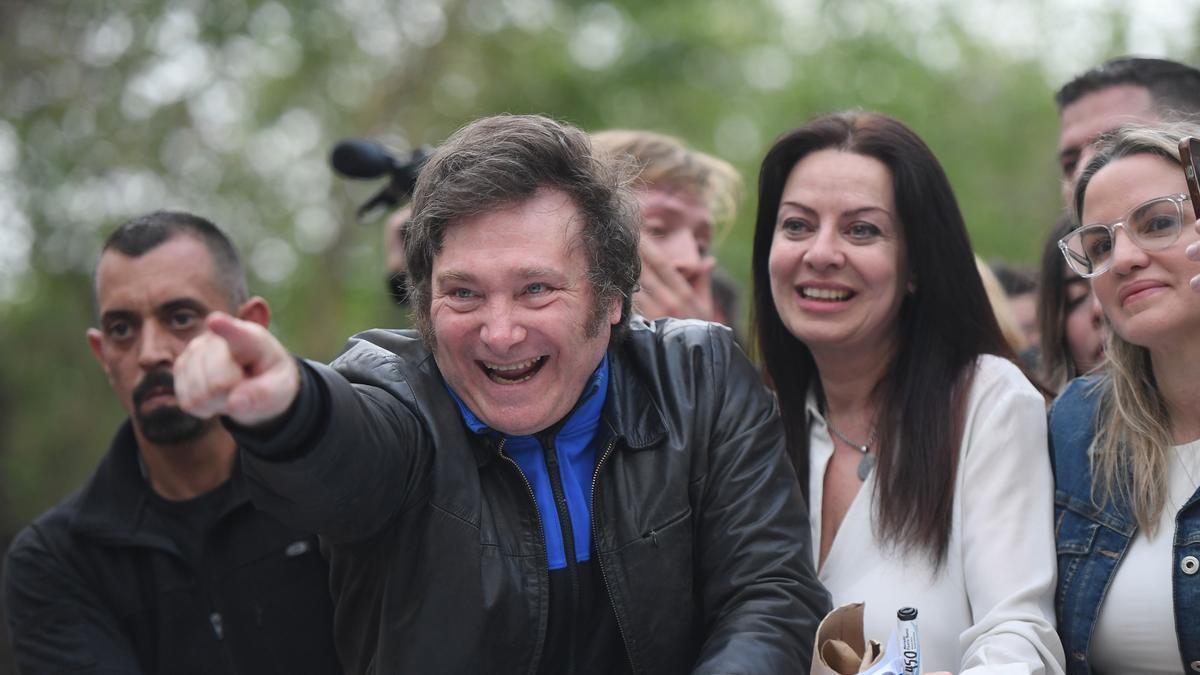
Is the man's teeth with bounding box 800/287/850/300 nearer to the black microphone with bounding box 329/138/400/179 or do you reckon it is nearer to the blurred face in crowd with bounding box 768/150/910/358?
the blurred face in crowd with bounding box 768/150/910/358

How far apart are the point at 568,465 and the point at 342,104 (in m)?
12.4

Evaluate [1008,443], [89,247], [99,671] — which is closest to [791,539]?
[1008,443]

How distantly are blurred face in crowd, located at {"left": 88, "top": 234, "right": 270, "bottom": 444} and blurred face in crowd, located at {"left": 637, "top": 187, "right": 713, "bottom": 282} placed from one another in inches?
60.0

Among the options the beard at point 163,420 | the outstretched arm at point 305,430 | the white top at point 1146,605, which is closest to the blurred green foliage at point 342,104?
the beard at point 163,420

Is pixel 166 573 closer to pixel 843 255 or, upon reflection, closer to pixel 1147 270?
pixel 843 255

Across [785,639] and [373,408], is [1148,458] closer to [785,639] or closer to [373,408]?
[785,639]

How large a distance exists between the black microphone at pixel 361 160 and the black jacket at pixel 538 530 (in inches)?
54.8

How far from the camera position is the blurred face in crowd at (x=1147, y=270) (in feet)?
10.0

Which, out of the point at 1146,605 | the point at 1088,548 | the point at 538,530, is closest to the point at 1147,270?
the point at 1088,548

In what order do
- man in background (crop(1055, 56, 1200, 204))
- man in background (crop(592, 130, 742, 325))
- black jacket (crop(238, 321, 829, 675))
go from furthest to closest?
man in background (crop(592, 130, 742, 325)) → man in background (crop(1055, 56, 1200, 204)) → black jacket (crop(238, 321, 829, 675))

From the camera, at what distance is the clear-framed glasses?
307cm

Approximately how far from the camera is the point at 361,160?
14.3 feet

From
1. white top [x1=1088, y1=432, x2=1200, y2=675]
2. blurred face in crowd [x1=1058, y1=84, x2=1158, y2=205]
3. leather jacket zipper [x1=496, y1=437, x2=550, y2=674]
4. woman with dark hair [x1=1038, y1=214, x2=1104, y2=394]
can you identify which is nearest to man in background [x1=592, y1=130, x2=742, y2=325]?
woman with dark hair [x1=1038, y1=214, x2=1104, y2=394]

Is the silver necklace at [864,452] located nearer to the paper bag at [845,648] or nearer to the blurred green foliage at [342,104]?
the paper bag at [845,648]
